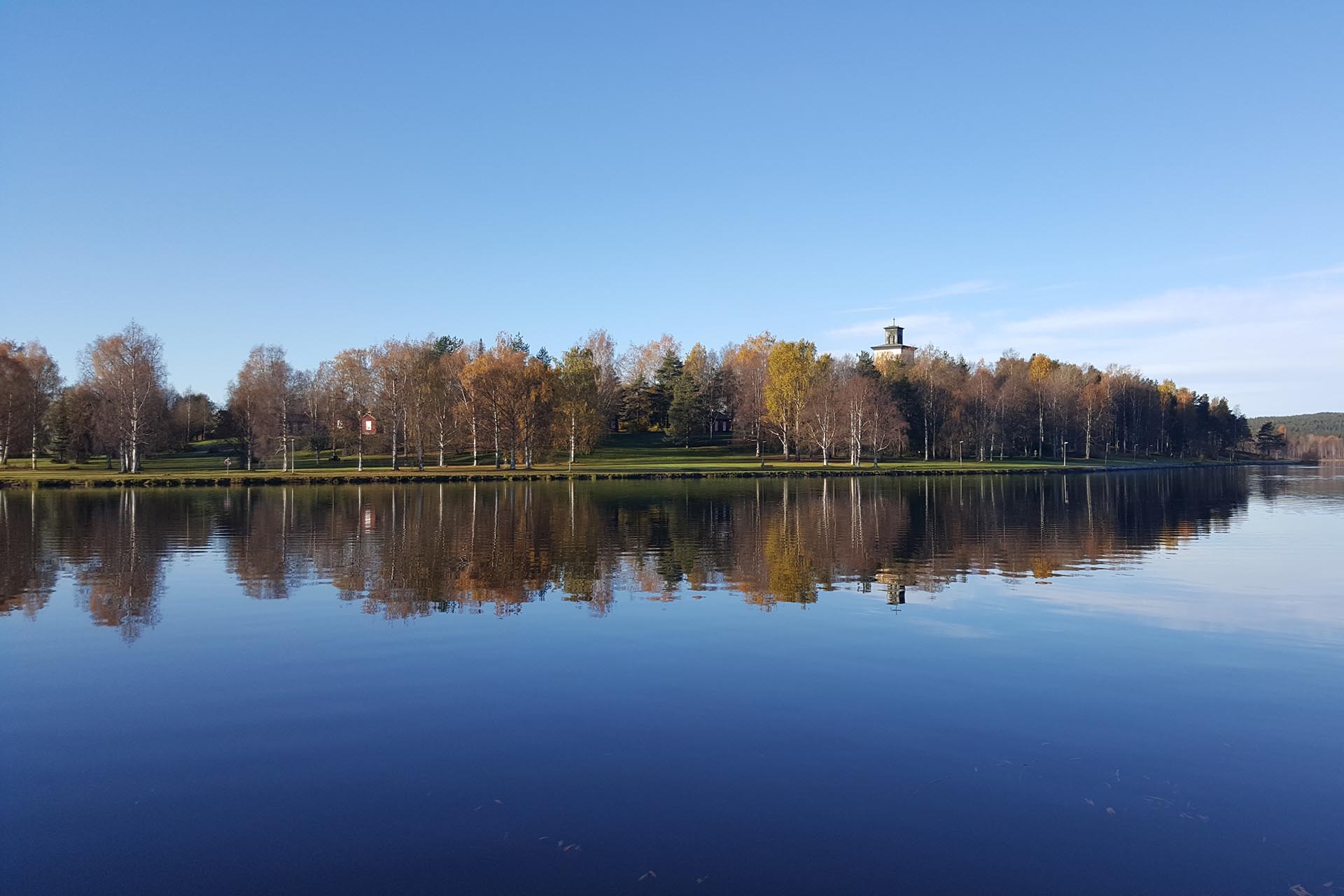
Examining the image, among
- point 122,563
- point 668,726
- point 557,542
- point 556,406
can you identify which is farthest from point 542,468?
point 668,726

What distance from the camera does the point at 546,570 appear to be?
27000 millimetres

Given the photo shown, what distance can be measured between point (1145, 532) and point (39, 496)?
71632 mm

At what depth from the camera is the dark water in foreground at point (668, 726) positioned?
27.6ft

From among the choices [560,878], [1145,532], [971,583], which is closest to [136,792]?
[560,878]

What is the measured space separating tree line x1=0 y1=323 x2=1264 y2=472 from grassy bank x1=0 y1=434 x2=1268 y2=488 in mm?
2338

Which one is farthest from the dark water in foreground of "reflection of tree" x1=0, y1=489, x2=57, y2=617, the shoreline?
the shoreline

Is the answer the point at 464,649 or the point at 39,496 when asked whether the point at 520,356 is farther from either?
the point at 464,649

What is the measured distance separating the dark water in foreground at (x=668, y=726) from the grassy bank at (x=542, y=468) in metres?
53.0

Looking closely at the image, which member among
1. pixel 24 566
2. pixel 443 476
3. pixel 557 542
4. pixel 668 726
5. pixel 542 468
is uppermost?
pixel 542 468

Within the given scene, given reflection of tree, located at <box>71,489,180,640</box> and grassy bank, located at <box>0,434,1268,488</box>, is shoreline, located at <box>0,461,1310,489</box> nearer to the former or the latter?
grassy bank, located at <box>0,434,1268,488</box>

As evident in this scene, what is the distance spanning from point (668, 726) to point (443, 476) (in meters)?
73.9

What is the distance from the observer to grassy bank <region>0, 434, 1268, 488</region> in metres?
77.6

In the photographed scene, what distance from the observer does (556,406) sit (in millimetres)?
95875

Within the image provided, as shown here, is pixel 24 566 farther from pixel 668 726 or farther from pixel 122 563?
pixel 668 726
